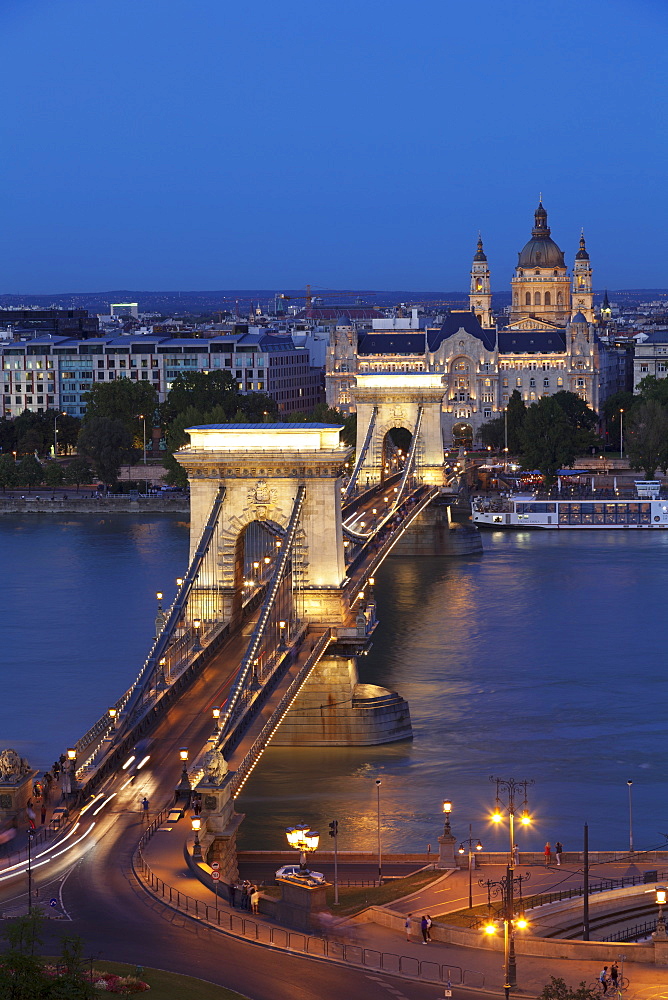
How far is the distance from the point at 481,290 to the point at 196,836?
9407 centimetres

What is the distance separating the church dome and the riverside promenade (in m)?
98.4

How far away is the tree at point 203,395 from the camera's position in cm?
8375

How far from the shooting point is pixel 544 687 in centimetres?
3475

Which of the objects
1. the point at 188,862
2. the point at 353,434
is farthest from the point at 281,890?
the point at 353,434

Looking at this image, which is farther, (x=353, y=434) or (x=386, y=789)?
(x=353, y=434)

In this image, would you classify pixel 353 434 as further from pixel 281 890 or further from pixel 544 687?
pixel 281 890

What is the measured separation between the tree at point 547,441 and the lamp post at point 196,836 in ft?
189

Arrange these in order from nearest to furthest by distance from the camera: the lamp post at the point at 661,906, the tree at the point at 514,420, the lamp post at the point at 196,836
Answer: the lamp post at the point at 661,906 → the lamp post at the point at 196,836 → the tree at the point at 514,420

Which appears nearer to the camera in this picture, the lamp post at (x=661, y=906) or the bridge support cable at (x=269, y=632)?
the lamp post at (x=661, y=906)

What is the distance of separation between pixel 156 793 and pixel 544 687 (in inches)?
531

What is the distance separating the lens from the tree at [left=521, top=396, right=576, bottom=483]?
77.9 meters

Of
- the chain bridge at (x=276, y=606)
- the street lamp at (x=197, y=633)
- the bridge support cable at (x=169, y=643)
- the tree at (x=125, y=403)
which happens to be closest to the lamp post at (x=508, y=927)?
the bridge support cable at (x=169, y=643)

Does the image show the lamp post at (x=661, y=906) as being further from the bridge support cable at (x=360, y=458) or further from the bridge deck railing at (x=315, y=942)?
the bridge support cable at (x=360, y=458)

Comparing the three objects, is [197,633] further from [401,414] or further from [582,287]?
[582,287]
